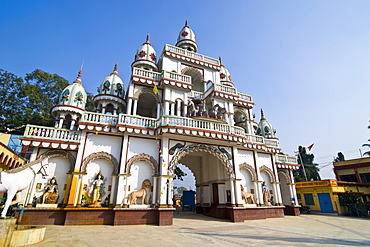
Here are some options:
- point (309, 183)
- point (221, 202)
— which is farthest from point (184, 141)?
point (309, 183)

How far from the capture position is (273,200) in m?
17.4

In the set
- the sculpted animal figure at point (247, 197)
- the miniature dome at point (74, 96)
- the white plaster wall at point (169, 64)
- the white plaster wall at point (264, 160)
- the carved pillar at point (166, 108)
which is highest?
the white plaster wall at point (169, 64)

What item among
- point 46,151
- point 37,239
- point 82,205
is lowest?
point 37,239

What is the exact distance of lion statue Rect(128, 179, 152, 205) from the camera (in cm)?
1239

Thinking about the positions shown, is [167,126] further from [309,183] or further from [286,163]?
[309,183]

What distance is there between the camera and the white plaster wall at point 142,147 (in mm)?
13477

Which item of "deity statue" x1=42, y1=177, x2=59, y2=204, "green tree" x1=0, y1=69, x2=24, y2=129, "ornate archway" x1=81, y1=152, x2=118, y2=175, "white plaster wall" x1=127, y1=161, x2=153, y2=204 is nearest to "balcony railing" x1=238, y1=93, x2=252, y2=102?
"white plaster wall" x1=127, y1=161, x2=153, y2=204

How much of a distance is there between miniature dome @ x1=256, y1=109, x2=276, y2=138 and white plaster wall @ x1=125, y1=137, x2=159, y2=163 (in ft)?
46.0

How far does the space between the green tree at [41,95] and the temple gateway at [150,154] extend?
524 inches

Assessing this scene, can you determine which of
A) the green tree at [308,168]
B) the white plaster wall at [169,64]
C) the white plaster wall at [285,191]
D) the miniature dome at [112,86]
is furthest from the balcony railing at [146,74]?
the green tree at [308,168]

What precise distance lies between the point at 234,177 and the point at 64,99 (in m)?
14.7

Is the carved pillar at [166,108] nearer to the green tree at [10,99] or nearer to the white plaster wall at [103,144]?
the white plaster wall at [103,144]

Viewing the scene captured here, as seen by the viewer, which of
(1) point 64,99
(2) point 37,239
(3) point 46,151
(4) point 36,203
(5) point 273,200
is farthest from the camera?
(5) point 273,200

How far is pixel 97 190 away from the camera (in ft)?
39.8
